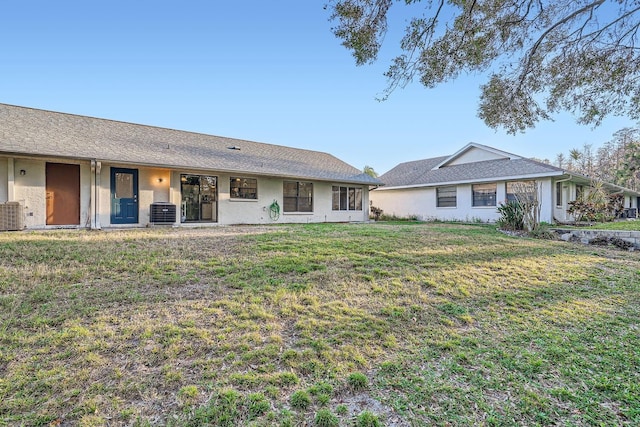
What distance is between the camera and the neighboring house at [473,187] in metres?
14.4

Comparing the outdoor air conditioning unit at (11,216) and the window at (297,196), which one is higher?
the window at (297,196)

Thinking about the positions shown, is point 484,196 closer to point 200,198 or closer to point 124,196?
point 200,198

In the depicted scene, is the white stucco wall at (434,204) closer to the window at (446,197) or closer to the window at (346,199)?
the window at (446,197)

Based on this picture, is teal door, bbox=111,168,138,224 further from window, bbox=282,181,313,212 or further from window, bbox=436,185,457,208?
window, bbox=436,185,457,208

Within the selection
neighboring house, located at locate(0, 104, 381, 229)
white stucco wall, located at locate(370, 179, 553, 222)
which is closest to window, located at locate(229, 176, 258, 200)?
neighboring house, located at locate(0, 104, 381, 229)

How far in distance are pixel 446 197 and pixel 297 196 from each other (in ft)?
29.5

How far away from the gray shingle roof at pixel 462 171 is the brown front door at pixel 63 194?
52.5 feet

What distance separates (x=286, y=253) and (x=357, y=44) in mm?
4123

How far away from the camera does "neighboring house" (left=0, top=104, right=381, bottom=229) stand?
8.95 m

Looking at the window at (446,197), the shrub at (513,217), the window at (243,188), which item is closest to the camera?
the shrub at (513,217)

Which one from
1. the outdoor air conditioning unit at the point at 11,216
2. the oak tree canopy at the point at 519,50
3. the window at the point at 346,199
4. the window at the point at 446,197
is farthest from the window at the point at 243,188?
the window at the point at 446,197

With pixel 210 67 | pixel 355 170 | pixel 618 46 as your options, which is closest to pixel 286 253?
pixel 618 46

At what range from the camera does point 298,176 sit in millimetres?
13234

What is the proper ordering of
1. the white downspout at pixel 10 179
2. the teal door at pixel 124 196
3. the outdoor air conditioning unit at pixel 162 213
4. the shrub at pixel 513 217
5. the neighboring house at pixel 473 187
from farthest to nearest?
the neighboring house at pixel 473 187, the shrub at pixel 513 217, the outdoor air conditioning unit at pixel 162 213, the teal door at pixel 124 196, the white downspout at pixel 10 179
